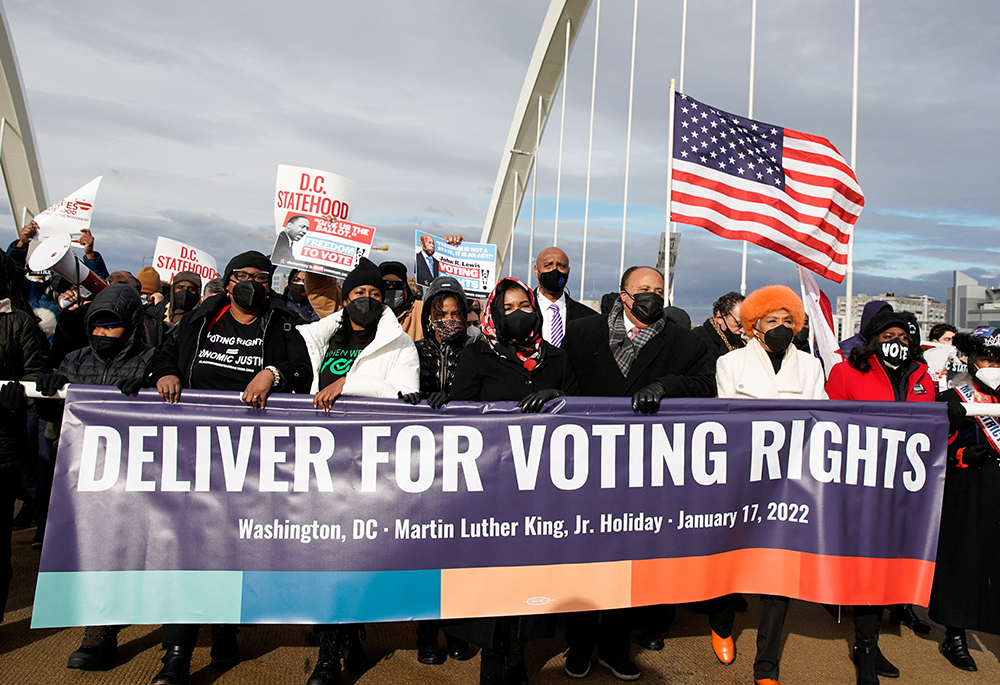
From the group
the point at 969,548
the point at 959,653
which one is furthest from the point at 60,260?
the point at 959,653

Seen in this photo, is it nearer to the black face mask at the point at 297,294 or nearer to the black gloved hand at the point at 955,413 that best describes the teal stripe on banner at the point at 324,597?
the black gloved hand at the point at 955,413

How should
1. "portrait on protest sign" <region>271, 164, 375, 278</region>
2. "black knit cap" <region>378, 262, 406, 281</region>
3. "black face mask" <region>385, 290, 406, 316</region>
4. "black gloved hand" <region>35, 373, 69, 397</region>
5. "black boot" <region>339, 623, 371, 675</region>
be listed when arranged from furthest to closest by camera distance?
1. "portrait on protest sign" <region>271, 164, 375, 278</region>
2. "black knit cap" <region>378, 262, 406, 281</region>
3. "black face mask" <region>385, 290, 406, 316</region>
4. "black boot" <region>339, 623, 371, 675</region>
5. "black gloved hand" <region>35, 373, 69, 397</region>

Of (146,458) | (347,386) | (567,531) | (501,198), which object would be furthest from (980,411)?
(501,198)

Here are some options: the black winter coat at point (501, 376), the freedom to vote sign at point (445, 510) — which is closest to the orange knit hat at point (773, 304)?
the freedom to vote sign at point (445, 510)

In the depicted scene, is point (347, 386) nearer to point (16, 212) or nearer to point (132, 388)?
point (132, 388)

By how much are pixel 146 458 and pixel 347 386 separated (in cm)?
91

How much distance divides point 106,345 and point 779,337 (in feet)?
11.8

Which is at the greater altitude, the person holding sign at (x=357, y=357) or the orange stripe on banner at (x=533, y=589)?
the person holding sign at (x=357, y=357)

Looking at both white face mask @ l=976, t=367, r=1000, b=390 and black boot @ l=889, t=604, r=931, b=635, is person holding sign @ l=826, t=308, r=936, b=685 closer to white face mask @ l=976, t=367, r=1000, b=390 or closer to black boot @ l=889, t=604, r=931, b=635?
white face mask @ l=976, t=367, r=1000, b=390

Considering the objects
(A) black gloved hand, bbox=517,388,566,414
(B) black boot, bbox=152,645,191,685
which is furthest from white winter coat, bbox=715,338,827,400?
(B) black boot, bbox=152,645,191,685

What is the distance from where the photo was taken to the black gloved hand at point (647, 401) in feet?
10.9

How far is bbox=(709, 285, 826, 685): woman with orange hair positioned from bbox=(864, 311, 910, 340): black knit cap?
12.8 inches

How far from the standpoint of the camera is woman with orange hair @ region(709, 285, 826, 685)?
3873 mm

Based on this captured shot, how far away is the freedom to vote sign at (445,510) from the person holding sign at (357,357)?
255 mm
